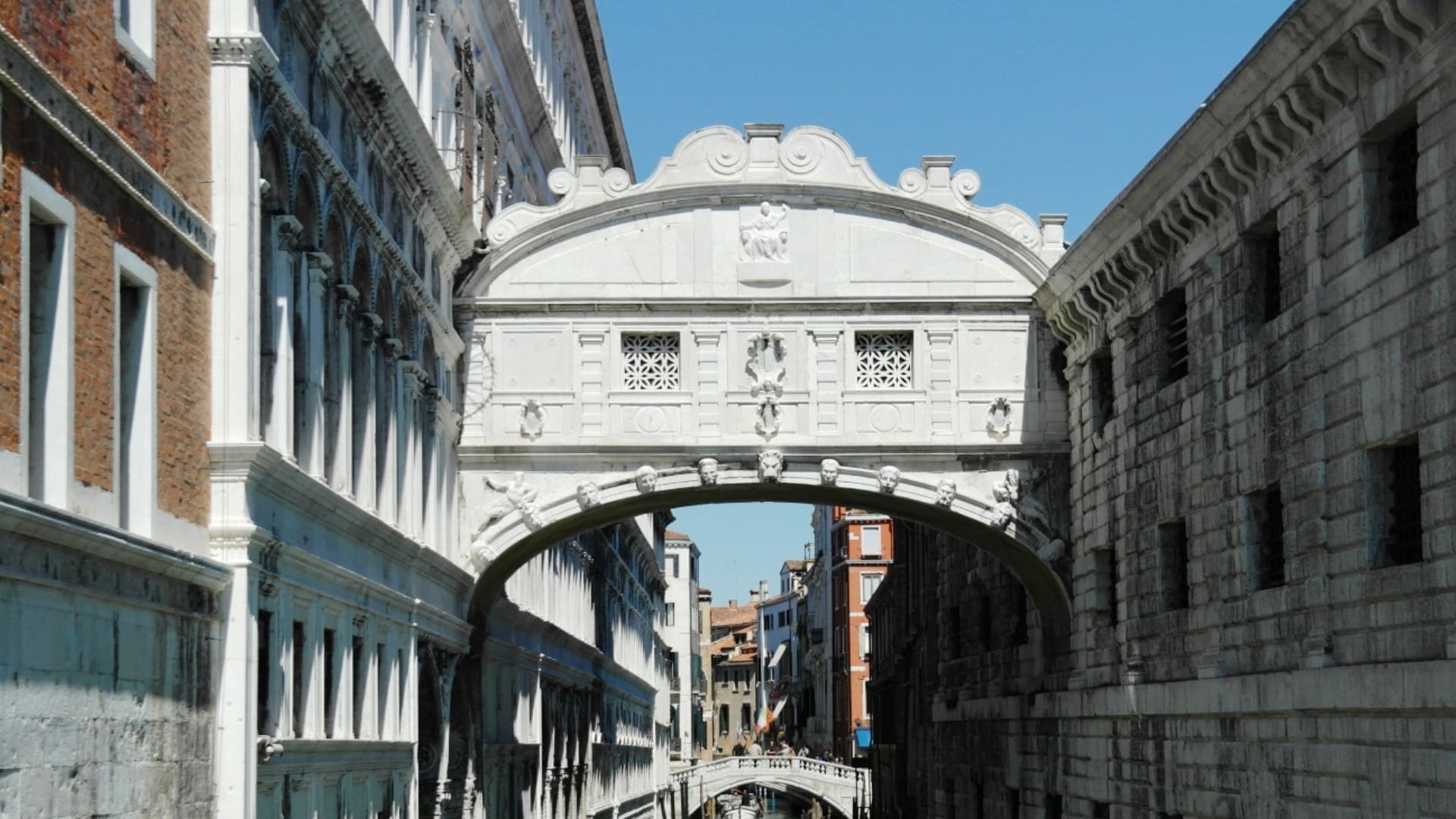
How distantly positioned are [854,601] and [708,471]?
73261mm

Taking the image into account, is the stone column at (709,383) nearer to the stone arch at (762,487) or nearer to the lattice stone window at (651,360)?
the lattice stone window at (651,360)

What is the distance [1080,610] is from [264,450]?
14.2m

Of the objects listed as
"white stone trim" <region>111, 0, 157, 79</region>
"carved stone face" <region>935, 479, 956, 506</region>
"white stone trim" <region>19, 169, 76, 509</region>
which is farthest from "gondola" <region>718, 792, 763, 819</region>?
"white stone trim" <region>19, 169, 76, 509</region>

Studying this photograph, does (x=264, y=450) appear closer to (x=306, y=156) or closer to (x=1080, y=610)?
(x=306, y=156)

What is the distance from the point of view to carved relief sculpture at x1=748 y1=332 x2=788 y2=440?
96.5 feet

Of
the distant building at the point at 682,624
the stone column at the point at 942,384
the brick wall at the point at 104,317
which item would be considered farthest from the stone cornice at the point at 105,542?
the distant building at the point at 682,624

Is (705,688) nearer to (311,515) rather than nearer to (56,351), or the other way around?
(311,515)

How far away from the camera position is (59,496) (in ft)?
46.8

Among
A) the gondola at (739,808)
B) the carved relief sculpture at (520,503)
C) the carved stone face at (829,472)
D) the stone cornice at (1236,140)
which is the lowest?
the gondola at (739,808)

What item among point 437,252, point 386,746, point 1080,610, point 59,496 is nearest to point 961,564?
point 1080,610

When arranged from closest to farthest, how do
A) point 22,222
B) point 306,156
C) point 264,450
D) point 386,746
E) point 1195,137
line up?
point 22,222 → point 264,450 → point 306,156 → point 1195,137 → point 386,746

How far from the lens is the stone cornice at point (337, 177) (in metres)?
18.4

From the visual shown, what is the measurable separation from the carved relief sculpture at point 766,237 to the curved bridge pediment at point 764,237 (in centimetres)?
1

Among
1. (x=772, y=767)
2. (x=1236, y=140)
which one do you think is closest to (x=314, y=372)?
(x=1236, y=140)
